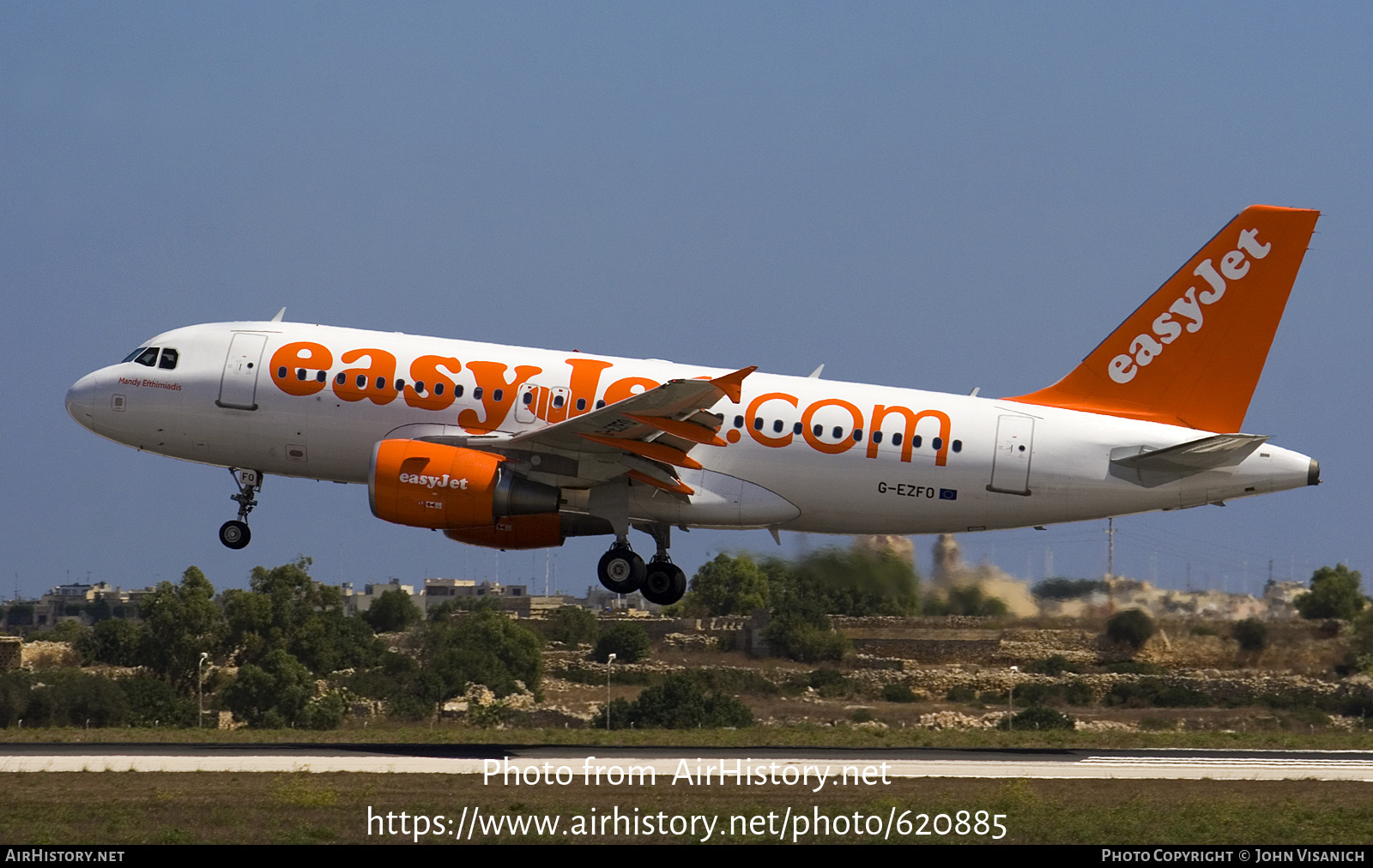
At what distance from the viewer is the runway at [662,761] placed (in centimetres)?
2988

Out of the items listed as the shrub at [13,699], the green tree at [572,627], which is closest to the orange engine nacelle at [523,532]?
the shrub at [13,699]

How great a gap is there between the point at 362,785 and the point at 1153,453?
1781cm

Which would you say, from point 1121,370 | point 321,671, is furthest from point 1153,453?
point 321,671

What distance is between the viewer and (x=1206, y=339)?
35.3m

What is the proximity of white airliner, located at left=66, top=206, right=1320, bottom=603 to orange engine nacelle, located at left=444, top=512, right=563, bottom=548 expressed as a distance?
51 millimetres

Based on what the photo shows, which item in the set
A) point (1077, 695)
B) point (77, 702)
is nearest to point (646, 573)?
point (1077, 695)

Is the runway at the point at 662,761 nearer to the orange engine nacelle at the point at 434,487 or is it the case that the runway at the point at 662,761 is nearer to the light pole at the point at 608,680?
the orange engine nacelle at the point at 434,487

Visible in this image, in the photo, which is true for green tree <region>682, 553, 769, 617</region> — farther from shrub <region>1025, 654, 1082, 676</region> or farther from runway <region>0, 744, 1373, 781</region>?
runway <region>0, 744, 1373, 781</region>

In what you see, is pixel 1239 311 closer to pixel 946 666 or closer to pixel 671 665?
pixel 946 666

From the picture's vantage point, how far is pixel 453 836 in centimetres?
2350

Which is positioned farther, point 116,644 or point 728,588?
point 116,644

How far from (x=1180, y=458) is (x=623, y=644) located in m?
28.7

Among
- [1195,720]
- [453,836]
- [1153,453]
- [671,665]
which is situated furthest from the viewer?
[671,665]

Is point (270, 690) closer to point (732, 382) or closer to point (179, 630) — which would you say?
point (179, 630)
